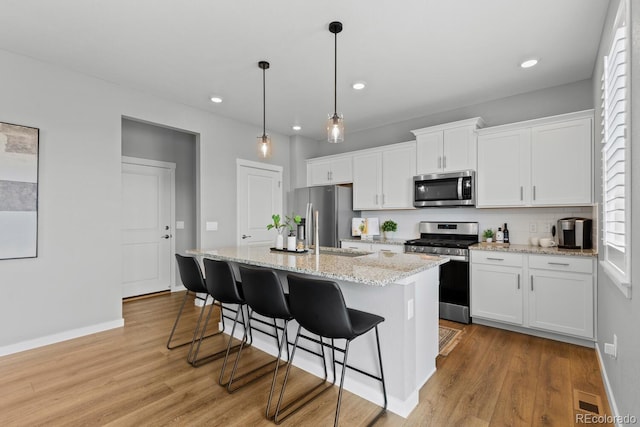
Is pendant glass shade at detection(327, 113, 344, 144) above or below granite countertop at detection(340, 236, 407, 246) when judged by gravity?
above

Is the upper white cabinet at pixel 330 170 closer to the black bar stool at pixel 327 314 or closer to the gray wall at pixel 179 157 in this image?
the gray wall at pixel 179 157

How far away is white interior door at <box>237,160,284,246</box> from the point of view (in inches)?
188

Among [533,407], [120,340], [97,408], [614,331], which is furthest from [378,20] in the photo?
[120,340]

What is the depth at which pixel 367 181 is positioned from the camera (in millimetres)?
4793

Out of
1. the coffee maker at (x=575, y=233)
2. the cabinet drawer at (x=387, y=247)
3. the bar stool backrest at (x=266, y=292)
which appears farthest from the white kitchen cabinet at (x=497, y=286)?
the bar stool backrest at (x=266, y=292)

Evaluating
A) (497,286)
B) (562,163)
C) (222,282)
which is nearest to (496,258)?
(497,286)

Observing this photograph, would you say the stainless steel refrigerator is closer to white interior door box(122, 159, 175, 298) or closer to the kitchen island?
white interior door box(122, 159, 175, 298)

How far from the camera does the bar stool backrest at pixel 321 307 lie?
1.66 m

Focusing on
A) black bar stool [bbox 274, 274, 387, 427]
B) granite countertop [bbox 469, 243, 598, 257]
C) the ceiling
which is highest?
the ceiling

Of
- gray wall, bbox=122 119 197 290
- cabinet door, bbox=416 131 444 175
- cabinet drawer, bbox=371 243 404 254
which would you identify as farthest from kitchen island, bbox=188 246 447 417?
gray wall, bbox=122 119 197 290

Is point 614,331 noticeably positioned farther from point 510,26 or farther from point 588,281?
point 510,26

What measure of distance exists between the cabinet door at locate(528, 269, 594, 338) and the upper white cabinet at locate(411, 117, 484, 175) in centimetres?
146

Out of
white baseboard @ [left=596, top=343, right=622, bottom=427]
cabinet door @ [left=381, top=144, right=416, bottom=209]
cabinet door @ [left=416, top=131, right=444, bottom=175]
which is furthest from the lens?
cabinet door @ [left=381, top=144, right=416, bottom=209]

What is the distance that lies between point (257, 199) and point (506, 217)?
11.5 feet
